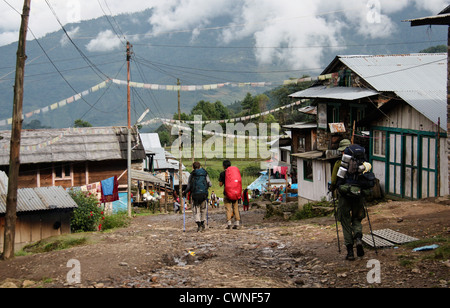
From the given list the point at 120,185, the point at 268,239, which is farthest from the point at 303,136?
the point at 268,239

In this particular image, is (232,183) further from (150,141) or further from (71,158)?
(150,141)

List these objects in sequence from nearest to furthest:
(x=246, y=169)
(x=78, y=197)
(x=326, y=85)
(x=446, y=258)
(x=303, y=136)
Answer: (x=446, y=258) → (x=78, y=197) → (x=326, y=85) → (x=303, y=136) → (x=246, y=169)

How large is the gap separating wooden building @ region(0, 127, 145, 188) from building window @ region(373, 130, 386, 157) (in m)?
20.1

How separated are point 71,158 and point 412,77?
24129 millimetres

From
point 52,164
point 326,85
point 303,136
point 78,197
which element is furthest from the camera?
point 303,136

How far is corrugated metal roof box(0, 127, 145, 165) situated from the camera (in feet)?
119

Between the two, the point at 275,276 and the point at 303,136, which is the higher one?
the point at 303,136

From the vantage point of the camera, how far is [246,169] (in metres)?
74.6

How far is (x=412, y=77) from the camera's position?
24.3 meters

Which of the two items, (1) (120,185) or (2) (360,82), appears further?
(1) (120,185)

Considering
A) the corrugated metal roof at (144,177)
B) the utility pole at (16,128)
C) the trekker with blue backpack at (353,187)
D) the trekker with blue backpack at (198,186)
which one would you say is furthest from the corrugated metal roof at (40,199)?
the trekker with blue backpack at (353,187)

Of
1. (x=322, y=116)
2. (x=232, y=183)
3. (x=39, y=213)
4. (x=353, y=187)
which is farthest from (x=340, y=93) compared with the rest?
(x=353, y=187)
